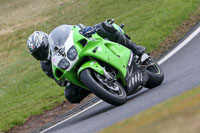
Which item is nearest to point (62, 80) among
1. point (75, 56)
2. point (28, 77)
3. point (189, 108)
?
point (75, 56)

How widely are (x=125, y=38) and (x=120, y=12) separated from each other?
1379 centimetres

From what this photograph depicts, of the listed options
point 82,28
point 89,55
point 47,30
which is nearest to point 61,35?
point 82,28

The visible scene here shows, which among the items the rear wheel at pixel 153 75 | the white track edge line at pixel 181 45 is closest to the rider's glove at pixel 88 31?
A: the rear wheel at pixel 153 75

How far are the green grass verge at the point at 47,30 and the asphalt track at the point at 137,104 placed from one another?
233 cm

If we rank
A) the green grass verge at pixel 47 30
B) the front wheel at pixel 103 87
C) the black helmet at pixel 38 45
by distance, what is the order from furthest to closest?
the green grass verge at pixel 47 30 < the black helmet at pixel 38 45 < the front wheel at pixel 103 87

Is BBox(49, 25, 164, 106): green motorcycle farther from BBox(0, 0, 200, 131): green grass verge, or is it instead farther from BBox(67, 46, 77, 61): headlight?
BBox(0, 0, 200, 131): green grass verge

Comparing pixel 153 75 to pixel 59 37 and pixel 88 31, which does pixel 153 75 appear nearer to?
pixel 88 31

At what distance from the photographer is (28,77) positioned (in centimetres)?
1695

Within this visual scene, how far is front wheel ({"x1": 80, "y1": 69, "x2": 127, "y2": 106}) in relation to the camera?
25.4 feet

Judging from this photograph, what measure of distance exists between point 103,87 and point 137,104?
1.89 feet

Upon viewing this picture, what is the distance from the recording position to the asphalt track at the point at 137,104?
7.46 meters

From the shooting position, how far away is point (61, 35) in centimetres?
870

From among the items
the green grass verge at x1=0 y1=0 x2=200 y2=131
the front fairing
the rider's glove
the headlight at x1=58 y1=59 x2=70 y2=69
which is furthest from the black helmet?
the green grass verge at x1=0 y1=0 x2=200 y2=131

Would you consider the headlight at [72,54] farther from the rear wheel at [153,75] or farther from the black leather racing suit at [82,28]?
the rear wheel at [153,75]
